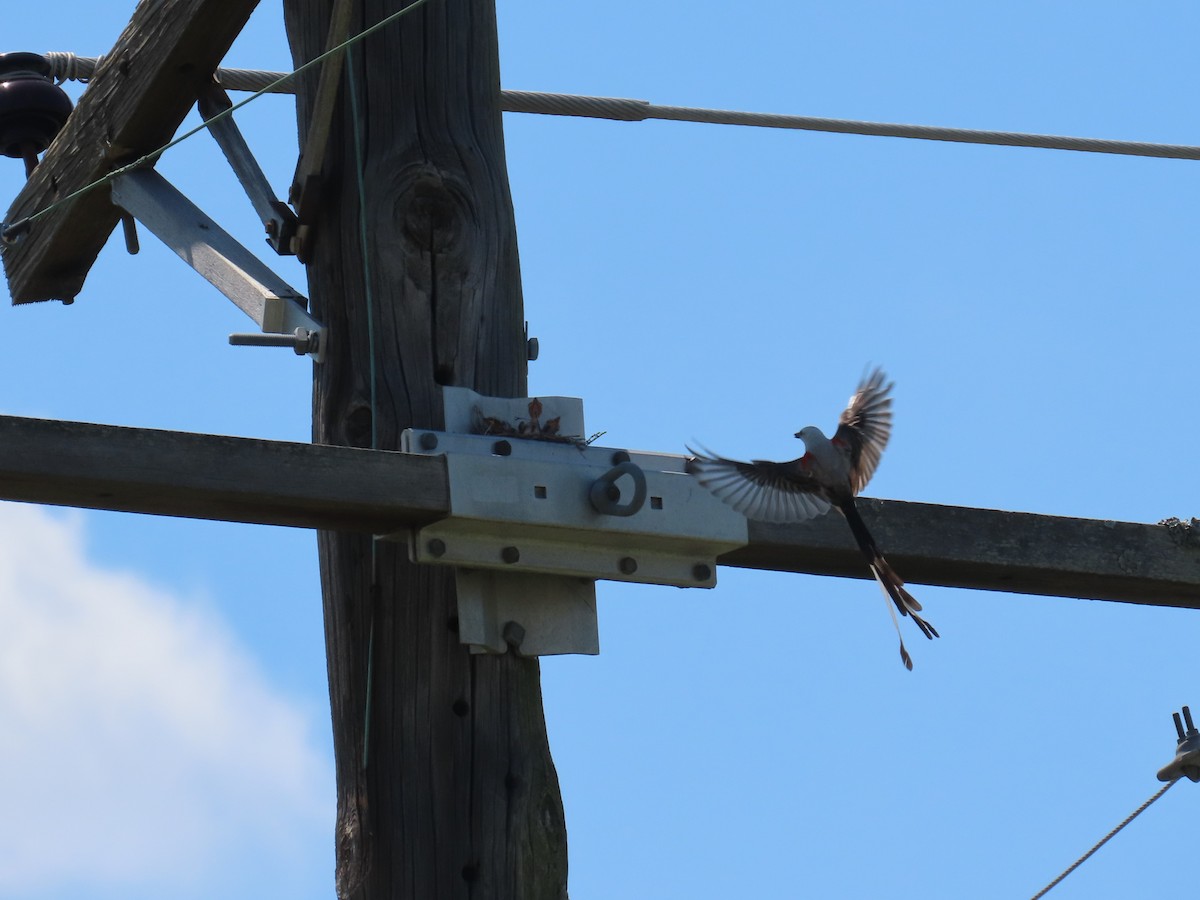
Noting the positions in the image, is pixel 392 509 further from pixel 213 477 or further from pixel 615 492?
pixel 615 492

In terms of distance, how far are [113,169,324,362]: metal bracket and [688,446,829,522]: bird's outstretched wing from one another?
783 millimetres

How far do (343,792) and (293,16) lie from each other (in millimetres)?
1603

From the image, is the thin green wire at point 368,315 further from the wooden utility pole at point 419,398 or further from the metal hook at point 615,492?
the metal hook at point 615,492

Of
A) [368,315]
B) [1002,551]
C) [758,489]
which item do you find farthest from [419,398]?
[1002,551]

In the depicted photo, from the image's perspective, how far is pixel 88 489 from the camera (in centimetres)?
303

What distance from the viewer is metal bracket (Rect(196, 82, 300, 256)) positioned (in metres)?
3.82

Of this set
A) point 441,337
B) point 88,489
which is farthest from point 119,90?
point 88,489

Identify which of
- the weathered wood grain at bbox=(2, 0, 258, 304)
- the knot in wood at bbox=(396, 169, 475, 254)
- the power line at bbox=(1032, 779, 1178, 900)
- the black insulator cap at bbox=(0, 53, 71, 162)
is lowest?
the power line at bbox=(1032, 779, 1178, 900)

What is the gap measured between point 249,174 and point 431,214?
0.58 metres

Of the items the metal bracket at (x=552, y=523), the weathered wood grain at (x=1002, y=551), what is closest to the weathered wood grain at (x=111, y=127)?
the metal bracket at (x=552, y=523)

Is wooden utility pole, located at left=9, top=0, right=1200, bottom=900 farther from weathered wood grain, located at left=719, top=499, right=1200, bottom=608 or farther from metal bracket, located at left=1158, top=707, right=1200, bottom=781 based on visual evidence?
metal bracket, located at left=1158, top=707, right=1200, bottom=781

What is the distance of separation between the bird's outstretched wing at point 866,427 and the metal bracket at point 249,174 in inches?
47.7

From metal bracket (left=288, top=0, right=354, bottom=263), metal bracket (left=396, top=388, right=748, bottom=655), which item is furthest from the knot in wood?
metal bracket (left=396, top=388, right=748, bottom=655)

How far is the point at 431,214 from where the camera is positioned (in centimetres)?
361
